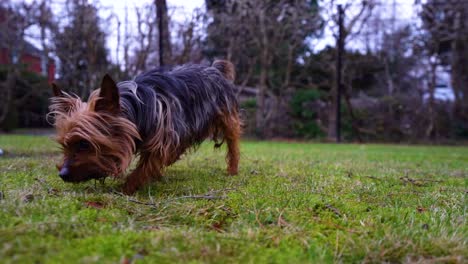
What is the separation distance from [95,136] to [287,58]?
12507 mm

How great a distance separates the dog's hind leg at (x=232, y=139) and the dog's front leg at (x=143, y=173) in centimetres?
124

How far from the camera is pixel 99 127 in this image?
294 cm

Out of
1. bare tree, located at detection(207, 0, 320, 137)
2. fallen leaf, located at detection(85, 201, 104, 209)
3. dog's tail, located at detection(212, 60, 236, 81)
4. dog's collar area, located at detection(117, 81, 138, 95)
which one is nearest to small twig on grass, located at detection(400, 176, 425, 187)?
dog's tail, located at detection(212, 60, 236, 81)

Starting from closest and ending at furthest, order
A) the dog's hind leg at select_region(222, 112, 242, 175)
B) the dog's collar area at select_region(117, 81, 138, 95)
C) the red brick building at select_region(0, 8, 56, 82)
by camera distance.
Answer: the dog's collar area at select_region(117, 81, 138, 95)
the dog's hind leg at select_region(222, 112, 242, 175)
the red brick building at select_region(0, 8, 56, 82)

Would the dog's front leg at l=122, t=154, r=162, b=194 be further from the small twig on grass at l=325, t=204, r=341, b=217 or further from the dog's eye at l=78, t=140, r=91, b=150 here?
the small twig on grass at l=325, t=204, r=341, b=217

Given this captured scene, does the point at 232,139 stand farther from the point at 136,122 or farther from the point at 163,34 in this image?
the point at 163,34

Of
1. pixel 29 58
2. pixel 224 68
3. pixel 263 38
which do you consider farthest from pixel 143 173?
pixel 29 58

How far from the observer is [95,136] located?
2883mm

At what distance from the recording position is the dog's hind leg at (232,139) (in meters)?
4.39

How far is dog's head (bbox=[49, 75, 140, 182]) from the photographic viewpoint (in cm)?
283

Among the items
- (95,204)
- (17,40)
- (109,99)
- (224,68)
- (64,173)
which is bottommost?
(95,204)

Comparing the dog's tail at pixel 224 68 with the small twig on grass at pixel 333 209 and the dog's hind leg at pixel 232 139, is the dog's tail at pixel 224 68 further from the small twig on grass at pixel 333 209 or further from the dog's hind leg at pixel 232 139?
the small twig on grass at pixel 333 209

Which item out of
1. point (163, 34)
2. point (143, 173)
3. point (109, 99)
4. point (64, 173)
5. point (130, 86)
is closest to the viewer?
point (64, 173)

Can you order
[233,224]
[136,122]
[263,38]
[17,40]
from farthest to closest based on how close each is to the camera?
[263,38] < [17,40] < [136,122] < [233,224]
